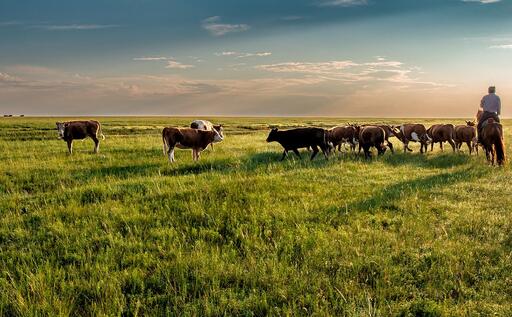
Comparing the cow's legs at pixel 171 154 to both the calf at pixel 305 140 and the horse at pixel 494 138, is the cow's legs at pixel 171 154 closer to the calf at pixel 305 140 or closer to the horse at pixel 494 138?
the calf at pixel 305 140

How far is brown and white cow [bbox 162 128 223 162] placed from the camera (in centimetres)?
1780

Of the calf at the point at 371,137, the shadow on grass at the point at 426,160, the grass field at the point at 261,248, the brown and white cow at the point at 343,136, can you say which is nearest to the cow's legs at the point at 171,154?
the grass field at the point at 261,248

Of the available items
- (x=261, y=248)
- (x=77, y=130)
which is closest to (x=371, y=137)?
(x=261, y=248)

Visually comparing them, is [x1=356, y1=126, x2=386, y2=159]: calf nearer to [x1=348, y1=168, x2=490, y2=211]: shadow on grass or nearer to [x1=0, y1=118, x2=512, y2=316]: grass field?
[x1=348, y1=168, x2=490, y2=211]: shadow on grass

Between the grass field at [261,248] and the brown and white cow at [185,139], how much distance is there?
18.4 feet

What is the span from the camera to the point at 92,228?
320 inches

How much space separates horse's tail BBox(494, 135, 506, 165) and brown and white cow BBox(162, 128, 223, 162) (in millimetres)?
12329

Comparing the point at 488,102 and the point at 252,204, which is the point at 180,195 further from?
the point at 488,102

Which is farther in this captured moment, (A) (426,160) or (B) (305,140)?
(B) (305,140)

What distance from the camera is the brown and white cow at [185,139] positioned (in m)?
17.8

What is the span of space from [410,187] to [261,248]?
6.32 metres

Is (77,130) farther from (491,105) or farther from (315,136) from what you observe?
(491,105)

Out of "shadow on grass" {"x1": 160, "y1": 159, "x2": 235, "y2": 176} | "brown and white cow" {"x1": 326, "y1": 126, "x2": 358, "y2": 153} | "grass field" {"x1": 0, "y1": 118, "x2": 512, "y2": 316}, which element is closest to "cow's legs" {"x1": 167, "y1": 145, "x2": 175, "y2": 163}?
"shadow on grass" {"x1": 160, "y1": 159, "x2": 235, "y2": 176}

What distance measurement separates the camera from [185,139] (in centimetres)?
1822
